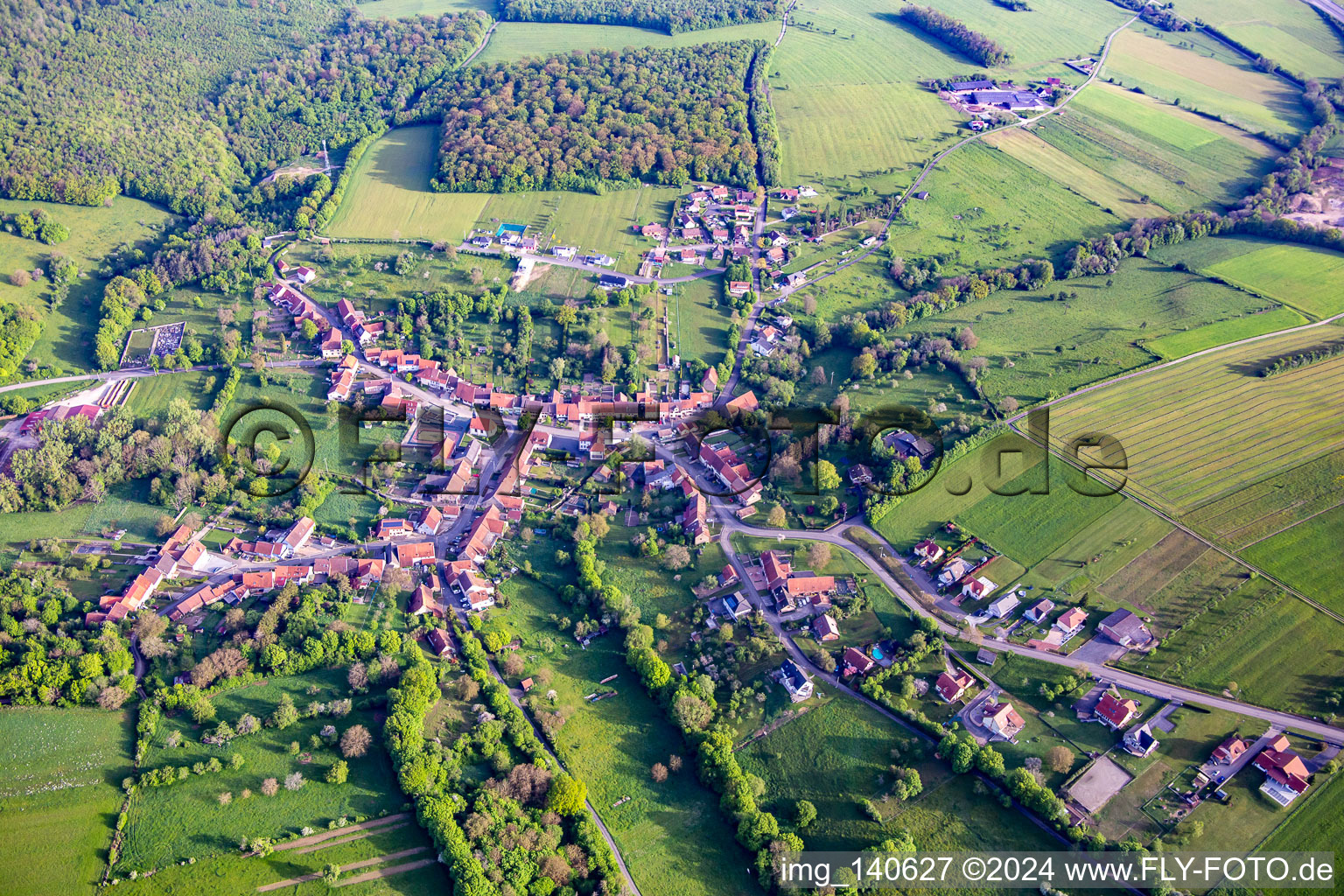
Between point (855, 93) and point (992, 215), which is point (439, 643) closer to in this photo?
point (992, 215)

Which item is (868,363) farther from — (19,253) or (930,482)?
(19,253)

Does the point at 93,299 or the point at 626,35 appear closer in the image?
the point at 93,299

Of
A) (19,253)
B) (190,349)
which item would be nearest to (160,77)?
(19,253)

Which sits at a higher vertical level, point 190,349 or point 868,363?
point 868,363

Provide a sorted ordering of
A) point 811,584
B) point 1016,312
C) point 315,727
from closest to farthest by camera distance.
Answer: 1. point 315,727
2. point 811,584
3. point 1016,312

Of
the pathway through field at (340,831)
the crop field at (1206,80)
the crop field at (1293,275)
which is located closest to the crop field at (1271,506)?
the crop field at (1293,275)

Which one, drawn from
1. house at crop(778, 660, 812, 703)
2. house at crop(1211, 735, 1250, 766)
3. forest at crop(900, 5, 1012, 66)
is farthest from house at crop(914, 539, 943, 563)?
forest at crop(900, 5, 1012, 66)
